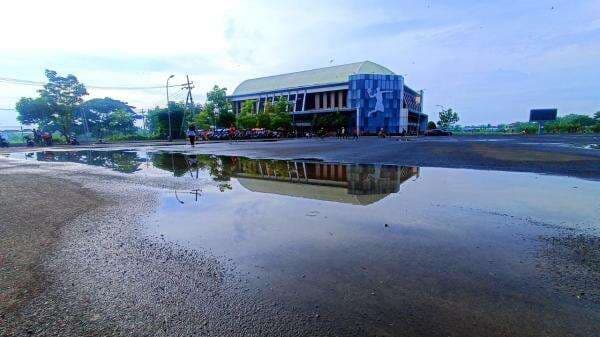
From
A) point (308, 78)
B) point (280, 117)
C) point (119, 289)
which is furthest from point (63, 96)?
point (119, 289)

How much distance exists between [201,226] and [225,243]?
869 mm

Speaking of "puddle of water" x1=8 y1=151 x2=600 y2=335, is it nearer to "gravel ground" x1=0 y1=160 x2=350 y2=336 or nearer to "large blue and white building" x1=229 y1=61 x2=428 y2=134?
"gravel ground" x1=0 y1=160 x2=350 y2=336

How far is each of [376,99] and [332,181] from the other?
212 ft

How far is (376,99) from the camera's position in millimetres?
68812

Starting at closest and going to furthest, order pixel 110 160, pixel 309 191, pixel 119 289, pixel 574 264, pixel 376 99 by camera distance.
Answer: pixel 119 289 → pixel 574 264 → pixel 309 191 → pixel 110 160 → pixel 376 99

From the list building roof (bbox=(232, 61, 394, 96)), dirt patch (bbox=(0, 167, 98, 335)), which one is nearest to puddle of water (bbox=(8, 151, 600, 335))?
dirt patch (bbox=(0, 167, 98, 335))

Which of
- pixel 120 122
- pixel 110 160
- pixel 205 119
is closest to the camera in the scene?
pixel 110 160

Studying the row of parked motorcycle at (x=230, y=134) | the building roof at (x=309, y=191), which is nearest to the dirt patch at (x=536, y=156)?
the building roof at (x=309, y=191)

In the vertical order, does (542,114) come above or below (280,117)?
above

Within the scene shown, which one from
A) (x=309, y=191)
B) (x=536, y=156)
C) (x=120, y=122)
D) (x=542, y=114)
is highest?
(x=542, y=114)

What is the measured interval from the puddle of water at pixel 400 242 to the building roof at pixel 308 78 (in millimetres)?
67863

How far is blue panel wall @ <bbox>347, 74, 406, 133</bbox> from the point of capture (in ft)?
224

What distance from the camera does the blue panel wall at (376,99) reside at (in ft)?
224

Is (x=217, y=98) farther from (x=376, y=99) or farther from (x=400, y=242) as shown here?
(x=400, y=242)
